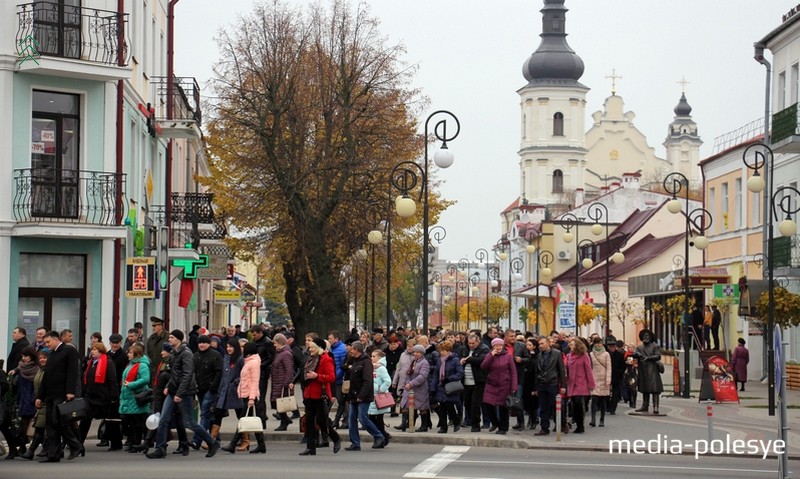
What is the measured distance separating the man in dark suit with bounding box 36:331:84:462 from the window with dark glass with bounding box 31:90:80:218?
340 inches

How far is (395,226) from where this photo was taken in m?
46.5

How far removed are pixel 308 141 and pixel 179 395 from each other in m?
26.0

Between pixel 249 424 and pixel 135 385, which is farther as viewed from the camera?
pixel 135 385

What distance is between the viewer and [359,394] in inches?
815

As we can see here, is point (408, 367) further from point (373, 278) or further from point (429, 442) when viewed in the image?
point (373, 278)


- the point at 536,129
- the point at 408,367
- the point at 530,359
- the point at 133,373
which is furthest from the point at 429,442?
the point at 536,129

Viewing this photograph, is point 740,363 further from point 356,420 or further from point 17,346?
point 17,346

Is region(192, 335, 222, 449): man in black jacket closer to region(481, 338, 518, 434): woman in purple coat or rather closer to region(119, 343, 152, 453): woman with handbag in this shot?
region(119, 343, 152, 453): woman with handbag

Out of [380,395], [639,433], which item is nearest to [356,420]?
[380,395]

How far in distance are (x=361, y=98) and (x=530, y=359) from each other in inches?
800

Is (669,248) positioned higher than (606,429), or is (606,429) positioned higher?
(669,248)

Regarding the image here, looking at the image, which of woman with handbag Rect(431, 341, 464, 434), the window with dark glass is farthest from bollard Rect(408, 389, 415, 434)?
the window with dark glass

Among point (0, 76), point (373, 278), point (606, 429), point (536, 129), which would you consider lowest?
point (606, 429)

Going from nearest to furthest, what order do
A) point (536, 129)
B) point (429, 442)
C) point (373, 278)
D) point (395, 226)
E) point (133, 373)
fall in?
point (133, 373), point (429, 442), point (395, 226), point (373, 278), point (536, 129)
